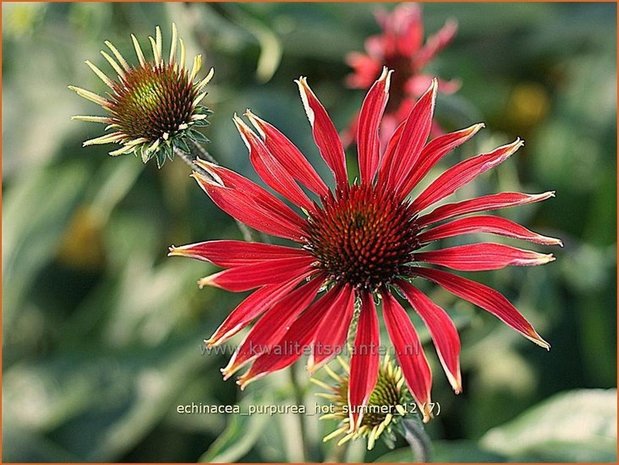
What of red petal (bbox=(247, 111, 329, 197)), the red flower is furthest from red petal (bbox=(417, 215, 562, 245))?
red petal (bbox=(247, 111, 329, 197))

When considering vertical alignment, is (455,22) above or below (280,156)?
above

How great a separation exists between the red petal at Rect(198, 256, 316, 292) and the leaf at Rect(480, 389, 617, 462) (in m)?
0.41

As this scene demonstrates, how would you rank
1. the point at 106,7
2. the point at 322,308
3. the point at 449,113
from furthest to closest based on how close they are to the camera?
the point at 106,7 < the point at 449,113 < the point at 322,308

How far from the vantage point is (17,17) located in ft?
3.65

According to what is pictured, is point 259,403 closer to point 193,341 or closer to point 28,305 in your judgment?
point 193,341

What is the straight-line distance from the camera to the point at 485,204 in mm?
580

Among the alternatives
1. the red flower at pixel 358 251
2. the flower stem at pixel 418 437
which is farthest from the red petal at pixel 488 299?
the flower stem at pixel 418 437

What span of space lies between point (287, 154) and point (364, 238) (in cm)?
9

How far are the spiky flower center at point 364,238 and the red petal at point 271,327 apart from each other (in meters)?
0.04

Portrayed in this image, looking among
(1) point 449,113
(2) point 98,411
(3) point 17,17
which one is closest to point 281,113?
(1) point 449,113

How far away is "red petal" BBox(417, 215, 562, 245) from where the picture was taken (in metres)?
0.56

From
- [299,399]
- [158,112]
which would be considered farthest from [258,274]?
[299,399]

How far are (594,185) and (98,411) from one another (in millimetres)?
845

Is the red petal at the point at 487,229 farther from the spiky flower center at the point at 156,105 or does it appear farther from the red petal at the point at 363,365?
the spiky flower center at the point at 156,105
